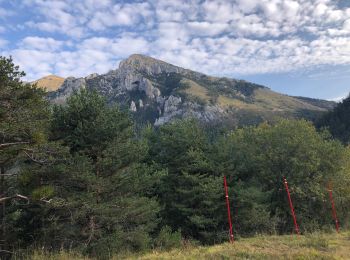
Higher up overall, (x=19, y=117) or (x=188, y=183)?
(x=19, y=117)

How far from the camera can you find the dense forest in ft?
47.1

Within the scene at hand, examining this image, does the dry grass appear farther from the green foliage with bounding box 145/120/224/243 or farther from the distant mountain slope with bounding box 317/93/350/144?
the distant mountain slope with bounding box 317/93/350/144

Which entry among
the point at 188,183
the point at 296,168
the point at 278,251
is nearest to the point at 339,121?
the point at 296,168

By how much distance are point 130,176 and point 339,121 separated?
118 m

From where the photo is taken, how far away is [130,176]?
2016 centimetres

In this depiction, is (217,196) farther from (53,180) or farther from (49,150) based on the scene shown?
(49,150)

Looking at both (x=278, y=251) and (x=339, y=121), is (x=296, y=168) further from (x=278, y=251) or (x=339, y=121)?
(x=339, y=121)

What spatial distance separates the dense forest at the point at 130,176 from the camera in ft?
47.1

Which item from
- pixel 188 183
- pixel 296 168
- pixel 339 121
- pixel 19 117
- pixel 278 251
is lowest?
pixel 278 251

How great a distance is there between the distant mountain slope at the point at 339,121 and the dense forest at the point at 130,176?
85.6 metres

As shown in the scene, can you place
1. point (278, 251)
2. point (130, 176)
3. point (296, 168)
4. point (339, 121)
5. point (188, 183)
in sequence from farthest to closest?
point (339, 121), point (296, 168), point (188, 183), point (130, 176), point (278, 251)

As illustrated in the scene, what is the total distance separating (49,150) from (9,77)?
332cm

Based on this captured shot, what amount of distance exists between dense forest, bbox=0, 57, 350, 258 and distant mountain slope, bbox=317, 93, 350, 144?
85.6 meters

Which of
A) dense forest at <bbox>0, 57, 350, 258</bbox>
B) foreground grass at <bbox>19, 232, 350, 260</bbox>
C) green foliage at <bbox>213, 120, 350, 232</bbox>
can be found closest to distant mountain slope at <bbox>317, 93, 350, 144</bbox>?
green foliage at <bbox>213, 120, 350, 232</bbox>
